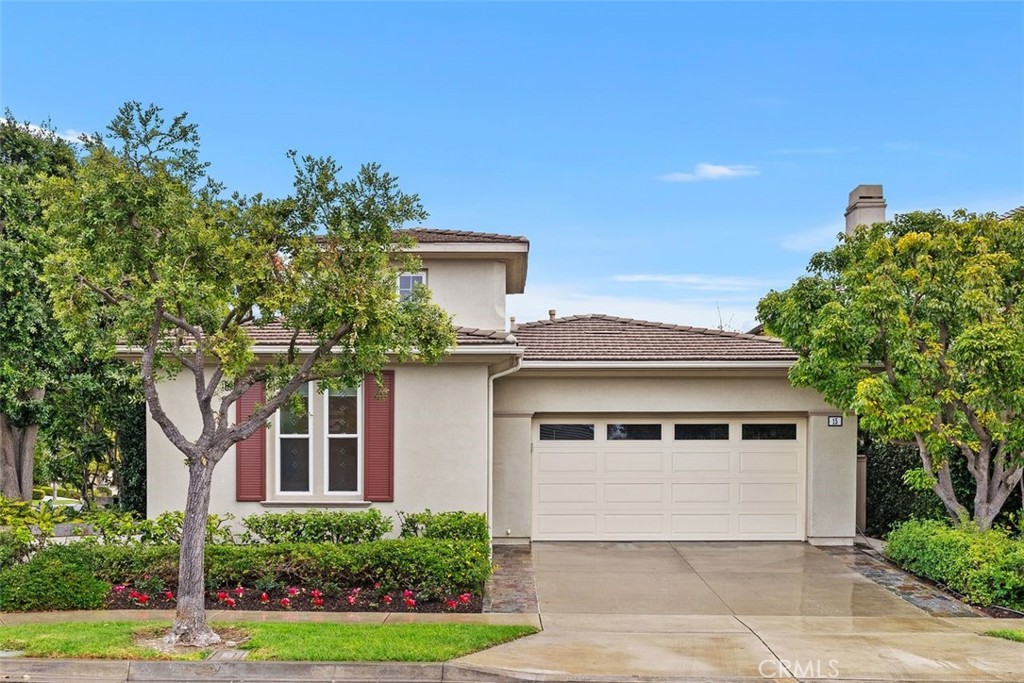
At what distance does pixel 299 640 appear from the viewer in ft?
22.9

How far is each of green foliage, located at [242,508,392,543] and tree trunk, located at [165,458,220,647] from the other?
2352mm

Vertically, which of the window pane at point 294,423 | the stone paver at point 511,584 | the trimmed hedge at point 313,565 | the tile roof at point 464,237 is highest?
the tile roof at point 464,237

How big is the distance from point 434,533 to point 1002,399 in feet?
24.2

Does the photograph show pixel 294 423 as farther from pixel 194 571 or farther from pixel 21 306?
pixel 21 306

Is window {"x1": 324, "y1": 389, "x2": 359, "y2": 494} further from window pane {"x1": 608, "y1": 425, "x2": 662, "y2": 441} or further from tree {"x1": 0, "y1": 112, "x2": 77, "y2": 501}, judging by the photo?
tree {"x1": 0, "y1": 112, "x2": 77, "y2": 501}

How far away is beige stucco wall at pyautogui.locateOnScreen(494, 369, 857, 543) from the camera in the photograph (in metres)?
12.4

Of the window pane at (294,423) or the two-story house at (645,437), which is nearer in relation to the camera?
the window pane at (294,423)

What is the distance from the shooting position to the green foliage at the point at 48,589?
8195 mm

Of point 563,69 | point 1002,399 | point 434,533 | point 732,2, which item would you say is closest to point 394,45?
point 563,69

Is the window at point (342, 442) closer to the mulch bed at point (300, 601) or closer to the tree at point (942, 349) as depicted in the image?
the mulch bed at point (300, 601)

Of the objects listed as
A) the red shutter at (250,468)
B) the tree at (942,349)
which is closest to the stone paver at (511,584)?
the red shutter at (250,468)

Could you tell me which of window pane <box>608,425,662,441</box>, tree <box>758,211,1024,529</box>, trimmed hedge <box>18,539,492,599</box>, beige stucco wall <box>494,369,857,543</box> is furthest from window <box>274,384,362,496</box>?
tree <box>758,211,1024,529</box>

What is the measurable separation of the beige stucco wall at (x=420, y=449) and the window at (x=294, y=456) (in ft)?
0.53

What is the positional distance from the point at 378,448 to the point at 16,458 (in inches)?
364
